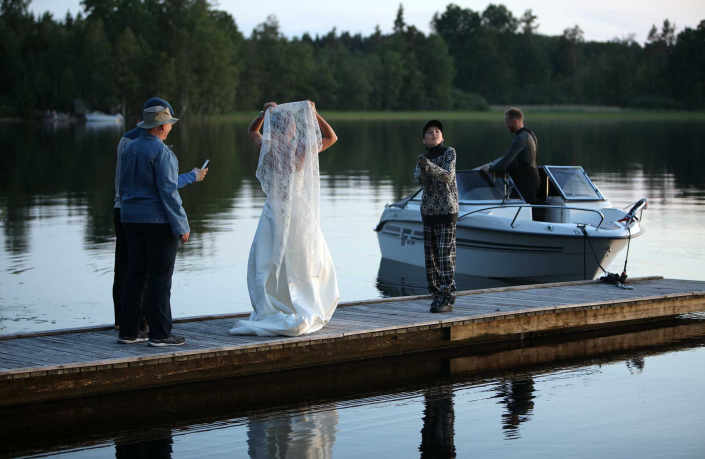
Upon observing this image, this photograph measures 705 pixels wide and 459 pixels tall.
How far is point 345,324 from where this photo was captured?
8.89 meters

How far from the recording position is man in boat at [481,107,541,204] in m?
12.9

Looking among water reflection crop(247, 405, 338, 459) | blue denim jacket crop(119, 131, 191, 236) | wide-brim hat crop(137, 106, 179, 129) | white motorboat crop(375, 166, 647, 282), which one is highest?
wide-brim hat crop(137, 106, 179, 129)

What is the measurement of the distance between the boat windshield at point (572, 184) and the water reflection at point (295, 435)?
7337 millimetres

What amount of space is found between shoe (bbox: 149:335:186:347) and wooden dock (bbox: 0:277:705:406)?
68mm

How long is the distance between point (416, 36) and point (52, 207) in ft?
450

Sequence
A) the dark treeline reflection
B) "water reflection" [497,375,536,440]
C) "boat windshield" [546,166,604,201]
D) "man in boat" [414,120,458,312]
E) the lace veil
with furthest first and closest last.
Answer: the dark treeline reflection → "boat windshield" [546,166,604,201] → "man in boat" [414,120,458,312] → the lace veil → "water reflection" [497,375,536,440]

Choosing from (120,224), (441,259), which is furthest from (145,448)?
(441,259)

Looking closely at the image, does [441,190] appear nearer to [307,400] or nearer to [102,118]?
[307,400]

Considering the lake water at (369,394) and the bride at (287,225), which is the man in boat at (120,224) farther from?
the lake water at (369,394)

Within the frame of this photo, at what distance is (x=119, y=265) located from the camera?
8.31 metres

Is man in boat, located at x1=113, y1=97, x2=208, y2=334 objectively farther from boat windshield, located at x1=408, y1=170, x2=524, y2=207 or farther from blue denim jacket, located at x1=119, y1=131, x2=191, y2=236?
boat windshield, located at x1=408, y1=170, x2=524, y2=207

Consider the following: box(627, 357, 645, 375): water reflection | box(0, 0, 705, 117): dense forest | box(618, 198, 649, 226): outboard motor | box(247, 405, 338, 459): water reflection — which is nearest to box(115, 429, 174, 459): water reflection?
box(247, 405, 338, 459): water reflection

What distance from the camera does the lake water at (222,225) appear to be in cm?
1273

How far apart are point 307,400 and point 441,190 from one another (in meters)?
2.50
